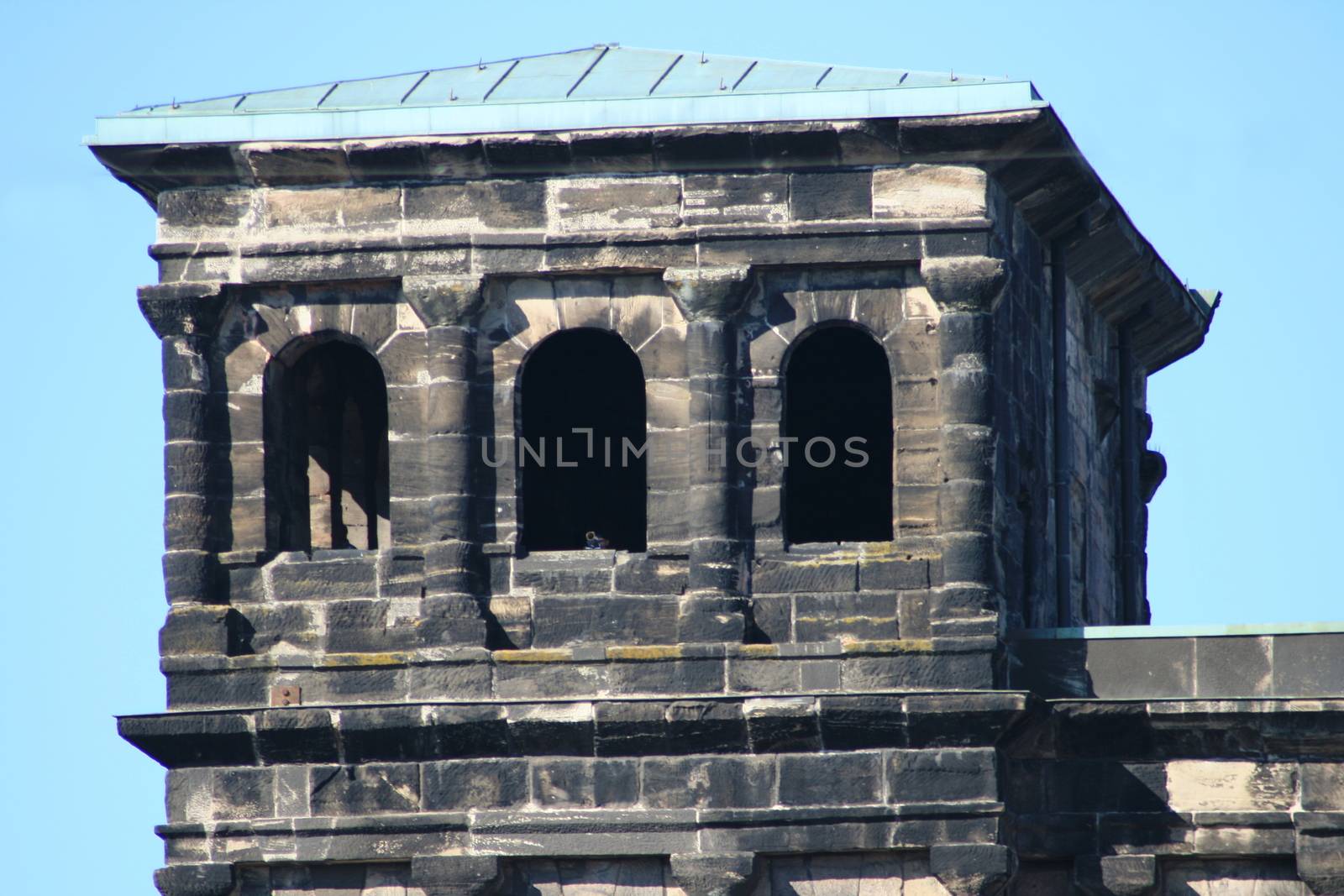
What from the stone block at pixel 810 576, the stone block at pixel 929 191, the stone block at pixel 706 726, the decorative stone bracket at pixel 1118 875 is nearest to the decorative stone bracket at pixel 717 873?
the stone block at pixel 706 726

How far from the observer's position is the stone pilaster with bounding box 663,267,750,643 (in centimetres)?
3666

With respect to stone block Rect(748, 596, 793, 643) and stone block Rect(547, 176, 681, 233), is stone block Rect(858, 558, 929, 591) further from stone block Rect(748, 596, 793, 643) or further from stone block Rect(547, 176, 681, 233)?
stone block Rect(547, 176, 681, 233)

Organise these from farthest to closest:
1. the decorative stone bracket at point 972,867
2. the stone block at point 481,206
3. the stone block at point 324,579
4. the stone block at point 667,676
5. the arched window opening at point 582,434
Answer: the arched window opening at point 582,434 → the stone block at point 481,206 → the stone block at point 324,579 → the stone block at point 667,676 → the decorative stone bracket at point 972,867

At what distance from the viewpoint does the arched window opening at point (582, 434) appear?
42875mm

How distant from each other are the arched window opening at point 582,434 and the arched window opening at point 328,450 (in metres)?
2.25

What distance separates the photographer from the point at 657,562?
37.1 meters

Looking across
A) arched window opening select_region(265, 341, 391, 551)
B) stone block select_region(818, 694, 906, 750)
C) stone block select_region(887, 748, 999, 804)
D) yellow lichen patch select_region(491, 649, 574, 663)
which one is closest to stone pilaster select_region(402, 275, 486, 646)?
yellow lichen patch select_region(491, 649, 574, 663)

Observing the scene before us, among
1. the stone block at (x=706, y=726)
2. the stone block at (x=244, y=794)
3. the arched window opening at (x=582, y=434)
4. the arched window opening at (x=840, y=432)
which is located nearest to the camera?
the stone block at (x=706, y=726)

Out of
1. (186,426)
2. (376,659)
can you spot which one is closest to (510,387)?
(376,659)

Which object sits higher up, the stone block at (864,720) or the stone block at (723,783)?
the stone block at (864,720)

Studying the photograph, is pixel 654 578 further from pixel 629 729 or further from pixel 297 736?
pixel 297 736

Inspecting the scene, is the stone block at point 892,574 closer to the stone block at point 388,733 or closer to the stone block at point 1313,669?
the stone block at point 1313,669

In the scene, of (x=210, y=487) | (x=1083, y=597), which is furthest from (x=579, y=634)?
(x=1083, y=597)

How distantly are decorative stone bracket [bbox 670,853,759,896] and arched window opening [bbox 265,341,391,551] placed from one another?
4.71 m
